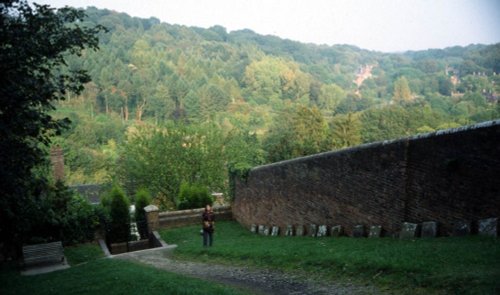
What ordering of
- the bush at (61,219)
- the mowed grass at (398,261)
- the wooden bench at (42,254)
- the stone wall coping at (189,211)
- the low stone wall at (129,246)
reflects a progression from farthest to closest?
the stone wall coping at (189,211) → the low stone wall at (129,246) → the bush at (61,219) → the wooden bench at (42,254) → the mowed grass at (398,261)

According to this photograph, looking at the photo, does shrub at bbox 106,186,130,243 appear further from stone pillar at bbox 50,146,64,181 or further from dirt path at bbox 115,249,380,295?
dirt path at bbox 115,249,380,295

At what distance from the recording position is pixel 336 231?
480 inches

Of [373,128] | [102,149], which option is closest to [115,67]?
[102,149]

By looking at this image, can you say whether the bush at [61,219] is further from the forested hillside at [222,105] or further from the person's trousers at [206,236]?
the person's trousers at [206,236]

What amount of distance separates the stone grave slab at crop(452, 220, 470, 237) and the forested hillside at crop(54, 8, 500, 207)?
12.0 meters

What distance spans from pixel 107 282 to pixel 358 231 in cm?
645

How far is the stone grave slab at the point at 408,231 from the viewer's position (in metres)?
9.27

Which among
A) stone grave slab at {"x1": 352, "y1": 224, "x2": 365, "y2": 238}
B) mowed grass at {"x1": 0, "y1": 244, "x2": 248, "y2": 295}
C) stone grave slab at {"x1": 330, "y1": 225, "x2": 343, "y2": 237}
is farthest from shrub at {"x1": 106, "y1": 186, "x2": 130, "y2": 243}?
stone grave slab at {"x1": 352, "y1": 224, "x2": 365, "y2": 238}

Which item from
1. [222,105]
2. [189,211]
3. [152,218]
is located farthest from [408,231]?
[222,105]

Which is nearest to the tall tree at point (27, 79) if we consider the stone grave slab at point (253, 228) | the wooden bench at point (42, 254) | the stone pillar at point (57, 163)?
the wooden bench at point (42, 254)

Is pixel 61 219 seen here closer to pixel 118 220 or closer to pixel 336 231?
pixel 118 220

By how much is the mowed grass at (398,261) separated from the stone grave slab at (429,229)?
0.44 m

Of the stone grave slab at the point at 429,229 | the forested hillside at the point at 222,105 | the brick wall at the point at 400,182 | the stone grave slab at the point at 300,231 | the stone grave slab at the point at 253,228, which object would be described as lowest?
the stone grave slab at the point at 253,228

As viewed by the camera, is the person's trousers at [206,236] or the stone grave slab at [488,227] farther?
the person's trousers at [206,236]
